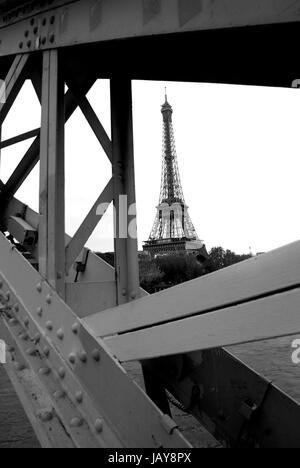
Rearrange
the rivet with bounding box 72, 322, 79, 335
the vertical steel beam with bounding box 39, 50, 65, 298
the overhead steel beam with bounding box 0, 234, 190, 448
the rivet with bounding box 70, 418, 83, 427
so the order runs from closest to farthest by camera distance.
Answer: the overhead steel beam with bounding box 0, 234, 190, 448 → the rivet with bounding box 70, 418, 83, 427 → the rivet with bounding box 72, 322, 79, 335 → the vertical steel beam with bounding box 39, 50, 65, 298

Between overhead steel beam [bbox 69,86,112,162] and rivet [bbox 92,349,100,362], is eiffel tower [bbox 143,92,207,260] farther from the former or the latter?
rivet [bbox 92,349,100,362]

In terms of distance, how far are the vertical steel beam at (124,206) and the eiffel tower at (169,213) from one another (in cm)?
5233

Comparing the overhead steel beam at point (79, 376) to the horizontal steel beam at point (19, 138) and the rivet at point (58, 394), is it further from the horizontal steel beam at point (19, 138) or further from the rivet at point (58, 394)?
the horizontal steel beam at point (19, 138)

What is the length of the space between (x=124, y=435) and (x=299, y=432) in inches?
48.7

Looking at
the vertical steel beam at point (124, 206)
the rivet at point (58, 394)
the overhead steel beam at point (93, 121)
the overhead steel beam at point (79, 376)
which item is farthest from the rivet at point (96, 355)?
the overhead steel beam at point (93, 121)

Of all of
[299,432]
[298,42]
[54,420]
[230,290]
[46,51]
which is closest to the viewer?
[230,290]

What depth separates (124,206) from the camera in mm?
2773

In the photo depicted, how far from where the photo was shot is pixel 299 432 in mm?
2246

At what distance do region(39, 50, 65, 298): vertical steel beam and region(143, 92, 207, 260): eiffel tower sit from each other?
173ft

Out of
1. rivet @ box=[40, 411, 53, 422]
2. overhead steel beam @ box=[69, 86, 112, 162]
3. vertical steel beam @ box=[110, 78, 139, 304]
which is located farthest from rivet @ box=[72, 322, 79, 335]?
overhead steel beam @ box=[69, 86, 112, 162]

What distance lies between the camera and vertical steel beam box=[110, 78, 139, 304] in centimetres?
273

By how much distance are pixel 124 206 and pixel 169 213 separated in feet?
197
